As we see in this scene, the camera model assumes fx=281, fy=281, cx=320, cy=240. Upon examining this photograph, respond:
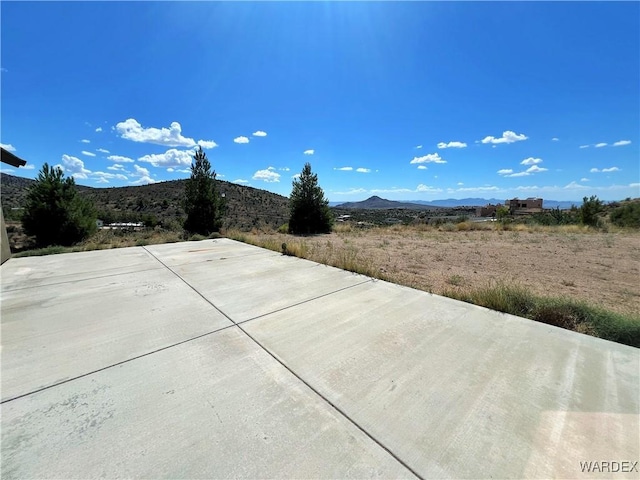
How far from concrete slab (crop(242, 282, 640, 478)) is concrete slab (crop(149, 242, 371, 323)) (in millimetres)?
Result: 576

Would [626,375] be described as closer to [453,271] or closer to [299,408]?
[299,408]

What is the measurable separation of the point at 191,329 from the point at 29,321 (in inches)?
87.0

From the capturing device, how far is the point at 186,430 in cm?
189

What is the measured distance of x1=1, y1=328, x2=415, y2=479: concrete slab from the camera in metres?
1.62

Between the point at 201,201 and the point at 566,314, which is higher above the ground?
the point at 201,201

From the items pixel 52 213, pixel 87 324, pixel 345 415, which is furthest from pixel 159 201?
pixel 345 415

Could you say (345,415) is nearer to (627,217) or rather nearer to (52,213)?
(52,213)

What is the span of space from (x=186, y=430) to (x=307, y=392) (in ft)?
2.91

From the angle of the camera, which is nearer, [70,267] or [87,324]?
[87,324]

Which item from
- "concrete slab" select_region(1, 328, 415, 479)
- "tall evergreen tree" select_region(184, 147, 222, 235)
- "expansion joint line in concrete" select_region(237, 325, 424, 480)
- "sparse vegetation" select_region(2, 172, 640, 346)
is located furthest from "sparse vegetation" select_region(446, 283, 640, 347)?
"tall evergreen tree" select_region(184, 147, 222, 235)

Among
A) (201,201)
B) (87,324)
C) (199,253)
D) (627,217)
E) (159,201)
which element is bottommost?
(87,324)

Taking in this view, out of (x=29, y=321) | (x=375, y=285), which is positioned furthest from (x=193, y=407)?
(x=375, y=285)

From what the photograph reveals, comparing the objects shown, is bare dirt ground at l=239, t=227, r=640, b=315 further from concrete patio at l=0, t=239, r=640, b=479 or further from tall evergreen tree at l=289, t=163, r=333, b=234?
tall evergreen tree at l=289, t=163, r=333, b=234

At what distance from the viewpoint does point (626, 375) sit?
2449 millimetres
